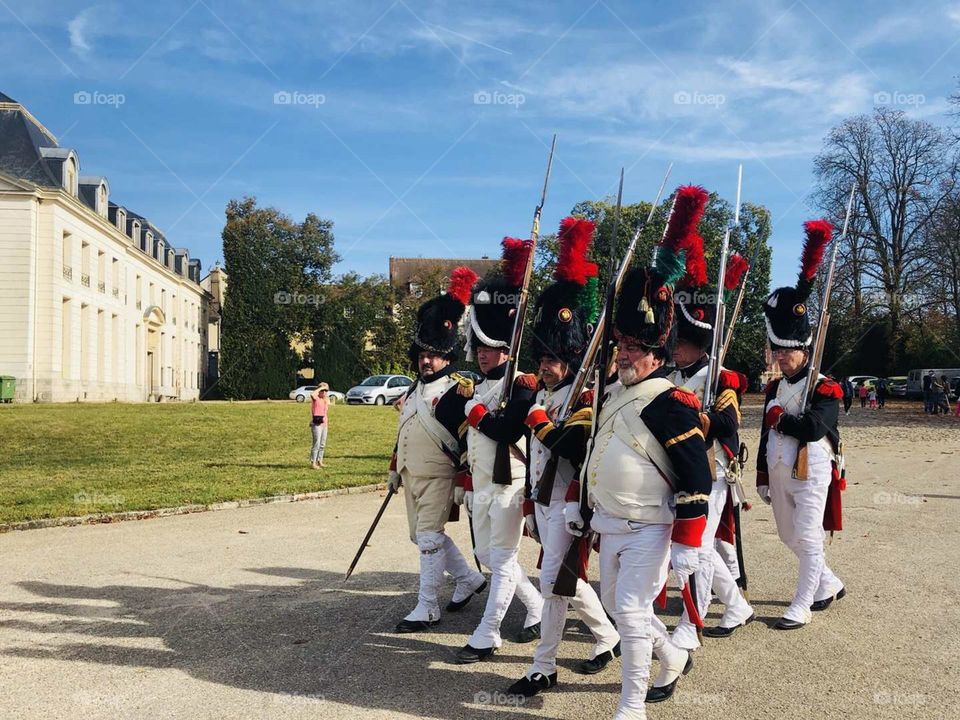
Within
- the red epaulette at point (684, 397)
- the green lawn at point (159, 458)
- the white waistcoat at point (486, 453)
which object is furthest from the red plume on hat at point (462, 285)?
the green lawn at point (159, 458)

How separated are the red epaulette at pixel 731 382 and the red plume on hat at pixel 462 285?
2046 millimetres

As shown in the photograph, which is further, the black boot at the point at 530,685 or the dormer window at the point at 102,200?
the dormer window at the point at 102,200

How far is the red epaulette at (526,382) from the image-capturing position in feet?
19.5

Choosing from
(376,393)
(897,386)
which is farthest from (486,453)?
(897,386)

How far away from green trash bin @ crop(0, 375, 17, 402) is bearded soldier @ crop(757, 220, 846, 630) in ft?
129

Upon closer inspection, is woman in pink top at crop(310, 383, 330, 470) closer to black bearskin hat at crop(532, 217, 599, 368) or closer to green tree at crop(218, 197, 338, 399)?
black bearskin hat at crop(532, 217, 599, 368)

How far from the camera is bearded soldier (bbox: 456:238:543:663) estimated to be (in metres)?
5.83

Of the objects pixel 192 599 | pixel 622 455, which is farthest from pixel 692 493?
pixel 192 599

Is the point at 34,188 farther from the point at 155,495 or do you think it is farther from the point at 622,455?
the point at 622,455

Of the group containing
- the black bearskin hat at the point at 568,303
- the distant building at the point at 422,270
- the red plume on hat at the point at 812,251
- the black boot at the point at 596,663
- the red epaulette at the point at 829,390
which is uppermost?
the distant building at the point at 422,270

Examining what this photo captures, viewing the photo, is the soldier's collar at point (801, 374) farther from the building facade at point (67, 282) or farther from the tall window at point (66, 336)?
the tall window at point (66, 336)

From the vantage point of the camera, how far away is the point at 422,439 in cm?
673

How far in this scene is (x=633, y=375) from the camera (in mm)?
4820

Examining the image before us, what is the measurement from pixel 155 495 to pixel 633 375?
382 inches
